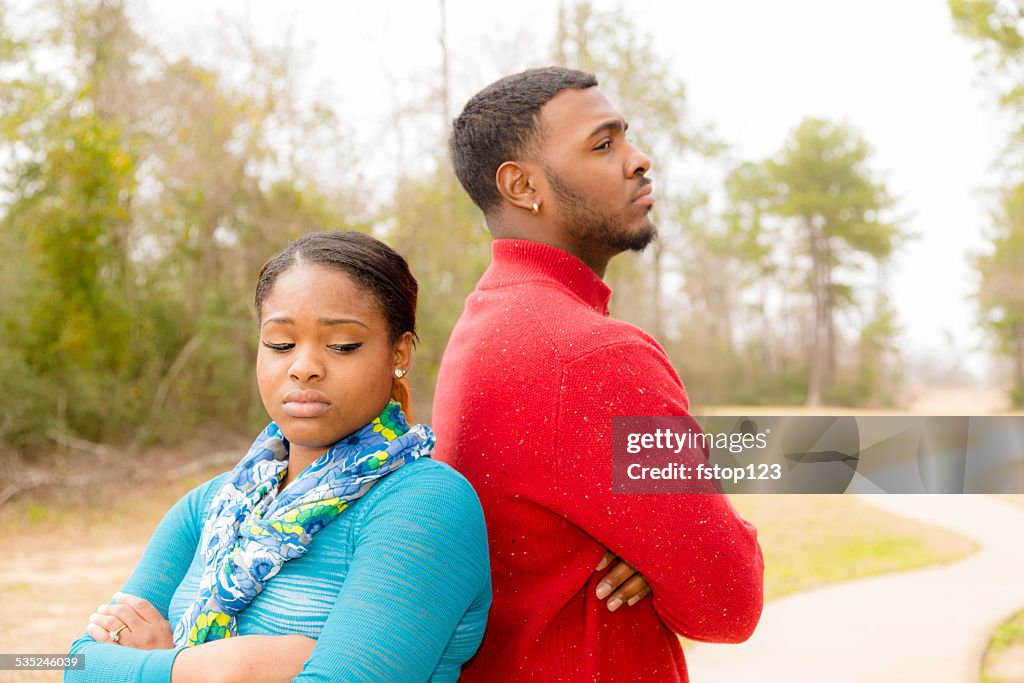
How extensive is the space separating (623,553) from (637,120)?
16.7 meters

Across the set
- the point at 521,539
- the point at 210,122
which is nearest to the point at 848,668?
the point at 521,539

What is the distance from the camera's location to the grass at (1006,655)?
426 centimetres

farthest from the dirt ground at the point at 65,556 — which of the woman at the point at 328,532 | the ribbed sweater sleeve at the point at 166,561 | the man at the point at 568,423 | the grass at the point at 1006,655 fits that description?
the grass at the point at 1006,655

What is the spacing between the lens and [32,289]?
27.2 feet

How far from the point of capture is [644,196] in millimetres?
1721

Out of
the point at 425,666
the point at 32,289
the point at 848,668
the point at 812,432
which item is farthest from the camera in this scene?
the point at 32,289

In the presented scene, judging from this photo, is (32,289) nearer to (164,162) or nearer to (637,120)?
(164,162)

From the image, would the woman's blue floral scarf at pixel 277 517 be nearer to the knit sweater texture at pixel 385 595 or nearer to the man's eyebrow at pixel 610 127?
the knit sweater texture at pixel 385 595

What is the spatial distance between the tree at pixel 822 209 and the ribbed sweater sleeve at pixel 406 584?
2577 cm

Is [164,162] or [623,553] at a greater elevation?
[164,162]

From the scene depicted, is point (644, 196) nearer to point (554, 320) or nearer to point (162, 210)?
point (554, 320)

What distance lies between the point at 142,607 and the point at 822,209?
2618cm

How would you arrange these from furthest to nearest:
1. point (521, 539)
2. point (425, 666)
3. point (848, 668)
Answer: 1. point (848, 668)
2. point (521, 539)
3. point (425, 666)

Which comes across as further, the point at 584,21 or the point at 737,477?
the point at 584,21
